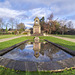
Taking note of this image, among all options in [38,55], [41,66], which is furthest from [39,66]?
[38,55]

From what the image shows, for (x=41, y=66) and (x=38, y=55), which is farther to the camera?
(x=38, y=55)

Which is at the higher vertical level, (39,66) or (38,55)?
(39,66)

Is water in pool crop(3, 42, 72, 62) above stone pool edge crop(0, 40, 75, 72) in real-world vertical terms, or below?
below

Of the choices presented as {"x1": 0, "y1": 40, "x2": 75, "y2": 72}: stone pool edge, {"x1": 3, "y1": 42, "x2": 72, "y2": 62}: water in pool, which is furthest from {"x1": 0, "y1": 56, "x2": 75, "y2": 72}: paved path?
{"x1": 3, "y1": 42, "x2": 72, "y2": 62}: water in pool

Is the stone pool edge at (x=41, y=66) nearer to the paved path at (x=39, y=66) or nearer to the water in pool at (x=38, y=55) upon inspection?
the paved path at (x=39, y=66)

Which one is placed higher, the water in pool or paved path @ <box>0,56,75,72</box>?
paved path @ <box>0,56,75,72</box>

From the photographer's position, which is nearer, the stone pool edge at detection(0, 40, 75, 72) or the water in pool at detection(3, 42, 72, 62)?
the stone pool edge at detection(0, 40, 75, 72)

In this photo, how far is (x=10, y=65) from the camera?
11.1 ft

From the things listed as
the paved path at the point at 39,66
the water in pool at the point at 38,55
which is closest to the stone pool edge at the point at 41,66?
the paved path at the point at 39,66

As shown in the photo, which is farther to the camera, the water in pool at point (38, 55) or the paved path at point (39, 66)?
the water in pool at point (38, 55)

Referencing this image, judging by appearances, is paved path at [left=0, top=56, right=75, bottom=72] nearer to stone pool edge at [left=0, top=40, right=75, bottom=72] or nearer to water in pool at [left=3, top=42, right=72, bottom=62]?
stone pool edge at [left=0, top=40, right=75, bottom=72]

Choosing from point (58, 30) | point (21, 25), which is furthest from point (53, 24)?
point (21, 25)

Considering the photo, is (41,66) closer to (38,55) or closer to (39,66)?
(39,66)

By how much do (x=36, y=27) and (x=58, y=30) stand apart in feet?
74.3
